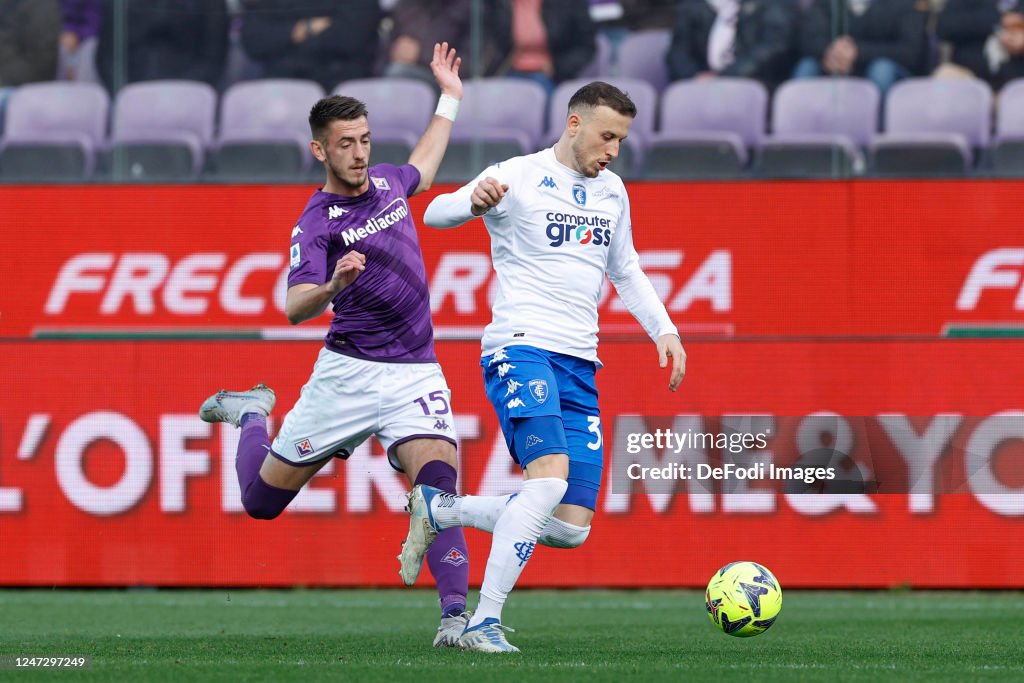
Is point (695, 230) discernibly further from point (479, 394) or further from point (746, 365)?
point (479, 394)

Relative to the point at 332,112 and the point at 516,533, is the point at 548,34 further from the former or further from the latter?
the point at 516,533

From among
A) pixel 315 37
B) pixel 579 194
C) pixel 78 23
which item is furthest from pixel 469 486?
pixel 78 23

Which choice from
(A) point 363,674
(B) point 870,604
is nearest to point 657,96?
(B) point 870,604

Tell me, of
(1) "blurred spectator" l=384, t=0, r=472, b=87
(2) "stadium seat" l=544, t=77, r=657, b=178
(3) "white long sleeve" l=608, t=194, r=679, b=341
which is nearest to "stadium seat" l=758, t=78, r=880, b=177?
(2) "stadium seat" l=544, t=77, r=657, b=178

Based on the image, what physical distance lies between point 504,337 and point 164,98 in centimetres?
720

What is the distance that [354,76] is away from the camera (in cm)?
1255

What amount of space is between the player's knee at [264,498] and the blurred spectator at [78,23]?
6.82 metres

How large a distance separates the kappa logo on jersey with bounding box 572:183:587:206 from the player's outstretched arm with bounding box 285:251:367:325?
0.97 m

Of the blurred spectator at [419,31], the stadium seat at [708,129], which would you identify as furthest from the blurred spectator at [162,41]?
the stadium seat at [708,129]

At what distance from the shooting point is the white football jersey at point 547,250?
6258 millimetres

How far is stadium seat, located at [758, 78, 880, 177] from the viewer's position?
11742 millimetres

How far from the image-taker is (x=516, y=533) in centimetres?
601

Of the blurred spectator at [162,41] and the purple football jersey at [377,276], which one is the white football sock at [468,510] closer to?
the purple football jersey at [377,276]

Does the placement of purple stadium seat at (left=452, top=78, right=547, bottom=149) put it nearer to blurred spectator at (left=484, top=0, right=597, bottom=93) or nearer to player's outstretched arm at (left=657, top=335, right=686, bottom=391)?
blurred spectator at (left=484, top=0, right=597, bottom=93)
